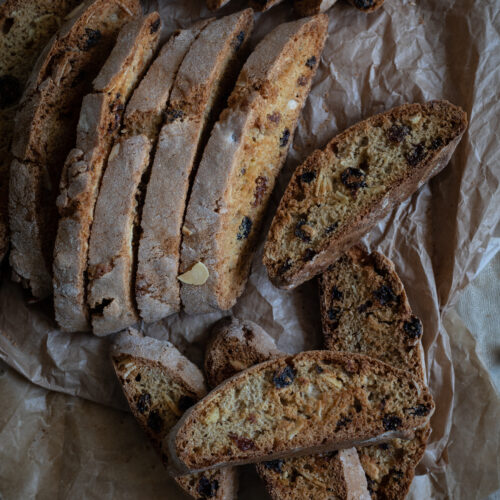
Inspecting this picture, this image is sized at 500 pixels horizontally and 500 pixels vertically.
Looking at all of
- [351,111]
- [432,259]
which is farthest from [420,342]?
[351,111]

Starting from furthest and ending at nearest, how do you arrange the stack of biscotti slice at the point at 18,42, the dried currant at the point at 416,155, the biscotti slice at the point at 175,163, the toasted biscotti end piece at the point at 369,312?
the stack of biscotti slice at the point at 18,42
the toasted biscotti end piece at the point at 369,312
the dried currant at the point at 416,155
the biscotti slice at the point at 175,163

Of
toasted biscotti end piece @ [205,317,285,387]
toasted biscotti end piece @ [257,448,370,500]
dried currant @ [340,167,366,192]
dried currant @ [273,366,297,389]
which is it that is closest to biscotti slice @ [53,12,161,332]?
toasted biscotti end piece @ [205,317,285,387]

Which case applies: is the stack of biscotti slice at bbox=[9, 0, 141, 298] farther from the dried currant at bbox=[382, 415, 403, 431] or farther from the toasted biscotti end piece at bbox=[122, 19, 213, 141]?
the dried currant at bbox=[382, 415, 403, 431]

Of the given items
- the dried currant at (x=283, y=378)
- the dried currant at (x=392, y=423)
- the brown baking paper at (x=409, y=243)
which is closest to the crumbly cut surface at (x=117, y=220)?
the brown baking paper at (x=409, y=243)

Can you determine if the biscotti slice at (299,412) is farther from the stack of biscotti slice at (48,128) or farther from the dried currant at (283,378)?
the stack of biscotti slice at (48,128)

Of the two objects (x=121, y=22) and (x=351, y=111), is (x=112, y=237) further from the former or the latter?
(x=351, y=111)

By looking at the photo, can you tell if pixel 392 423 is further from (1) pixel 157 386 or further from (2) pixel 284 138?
(2) pixel 284 138
